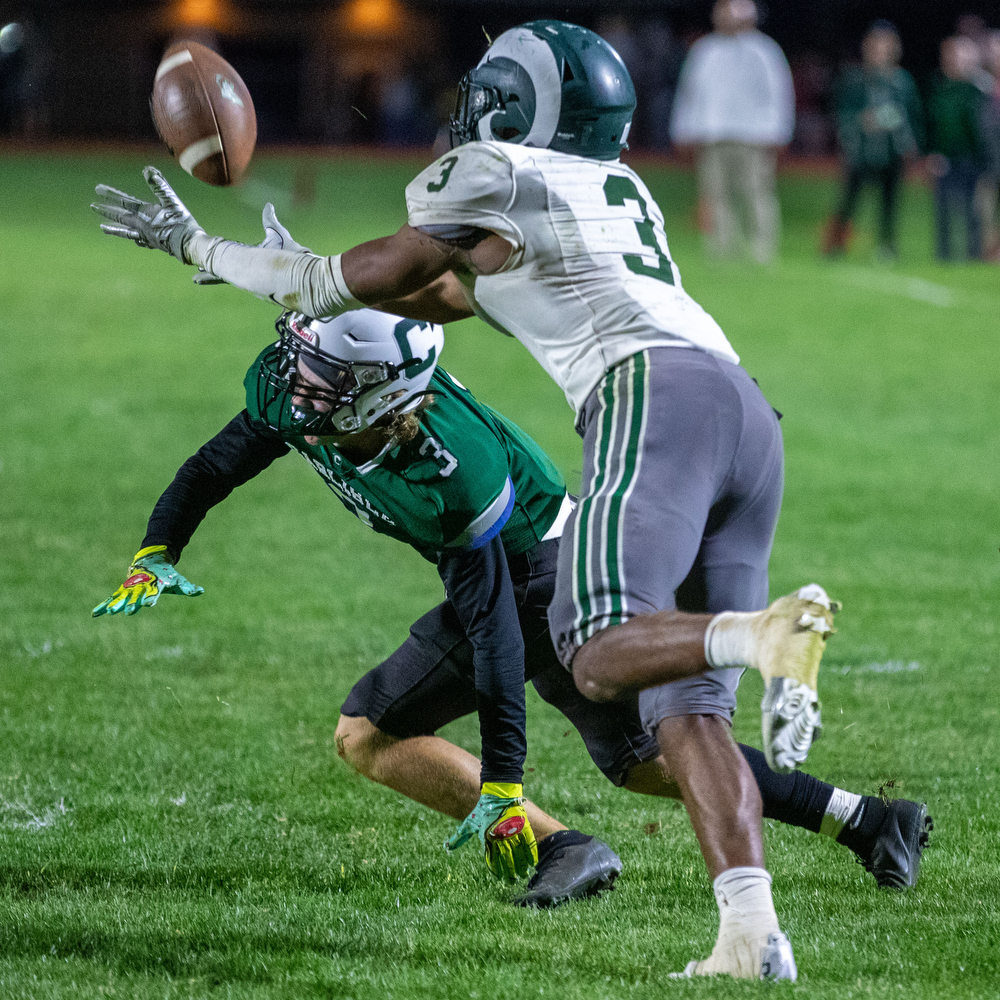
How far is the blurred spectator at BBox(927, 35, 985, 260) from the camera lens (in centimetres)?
1545

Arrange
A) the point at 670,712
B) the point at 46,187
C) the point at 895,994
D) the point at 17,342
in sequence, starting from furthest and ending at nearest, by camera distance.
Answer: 1. the point at 46,187
2. the point at 17,342
3. the point at 670,712
4. the point at 895,994

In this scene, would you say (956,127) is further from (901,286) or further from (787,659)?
(787,659)

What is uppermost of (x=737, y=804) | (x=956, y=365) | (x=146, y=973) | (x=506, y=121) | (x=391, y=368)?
(x=506, y=121)

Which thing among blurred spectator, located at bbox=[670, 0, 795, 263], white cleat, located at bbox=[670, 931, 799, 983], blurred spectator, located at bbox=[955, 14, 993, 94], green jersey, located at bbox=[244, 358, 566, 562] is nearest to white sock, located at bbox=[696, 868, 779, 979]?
white cleat, located at bbox=[670, 931, 799, 983]

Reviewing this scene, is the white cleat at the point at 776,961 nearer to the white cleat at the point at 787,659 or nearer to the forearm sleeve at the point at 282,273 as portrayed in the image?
the white cleat at the point at 787,659

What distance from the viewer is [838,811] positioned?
3.58 meters

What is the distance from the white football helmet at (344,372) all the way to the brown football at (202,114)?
519 millimetres

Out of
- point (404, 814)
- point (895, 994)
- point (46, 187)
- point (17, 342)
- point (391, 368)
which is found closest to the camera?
point (895, 994)

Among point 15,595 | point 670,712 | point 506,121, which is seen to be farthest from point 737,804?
point 15,595

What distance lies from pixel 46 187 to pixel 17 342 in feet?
26.2

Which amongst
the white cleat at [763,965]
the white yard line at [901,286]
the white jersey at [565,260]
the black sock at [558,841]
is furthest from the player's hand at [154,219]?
the white yard line at [901,286]

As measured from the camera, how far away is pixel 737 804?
2.88 meters

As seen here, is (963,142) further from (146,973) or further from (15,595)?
(146,973)

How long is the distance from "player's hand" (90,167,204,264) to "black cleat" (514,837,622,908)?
1.64m
